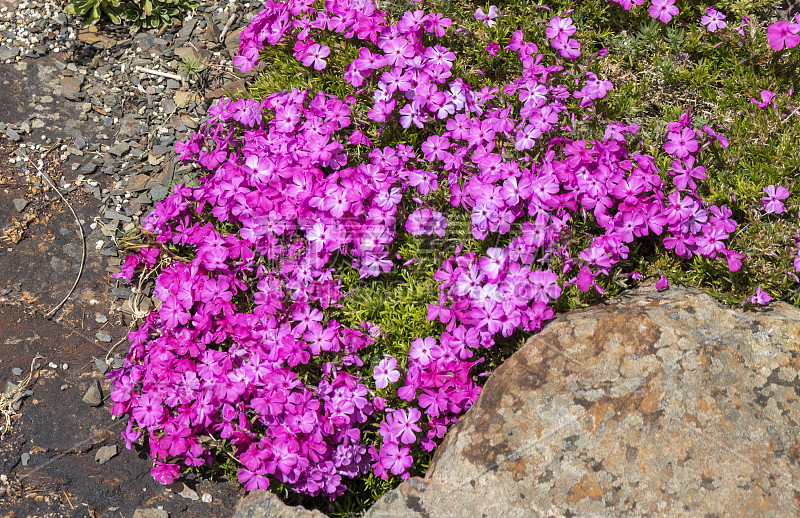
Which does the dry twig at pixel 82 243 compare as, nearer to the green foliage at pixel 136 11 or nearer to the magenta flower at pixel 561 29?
the green foliage at pixel 136 11

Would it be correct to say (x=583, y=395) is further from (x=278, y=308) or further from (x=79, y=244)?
(x=79, y=244)

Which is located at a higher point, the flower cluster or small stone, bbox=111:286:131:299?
the flower cluster

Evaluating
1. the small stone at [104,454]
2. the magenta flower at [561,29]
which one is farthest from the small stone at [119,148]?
the magenta flower at [561,29]

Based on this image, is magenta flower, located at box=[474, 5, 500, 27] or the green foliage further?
the green foliage

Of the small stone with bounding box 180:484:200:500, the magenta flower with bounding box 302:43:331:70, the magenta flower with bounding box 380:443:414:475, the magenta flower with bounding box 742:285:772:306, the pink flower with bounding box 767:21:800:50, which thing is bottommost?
the small stone with bounding box 180:484:200:500

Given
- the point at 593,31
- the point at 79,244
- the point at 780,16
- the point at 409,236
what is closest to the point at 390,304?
the point at 409,236

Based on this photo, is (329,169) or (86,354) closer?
(86,354)

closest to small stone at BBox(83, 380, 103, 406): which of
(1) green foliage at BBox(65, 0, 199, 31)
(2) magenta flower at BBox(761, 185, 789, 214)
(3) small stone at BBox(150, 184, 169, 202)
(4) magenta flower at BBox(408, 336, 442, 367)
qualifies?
(3) small stone at BBox(150, 184, 169, 202)

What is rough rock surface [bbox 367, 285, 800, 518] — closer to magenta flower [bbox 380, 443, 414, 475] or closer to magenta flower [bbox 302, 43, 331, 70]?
magenta flower [bbox 380, 443, 414, 475]
